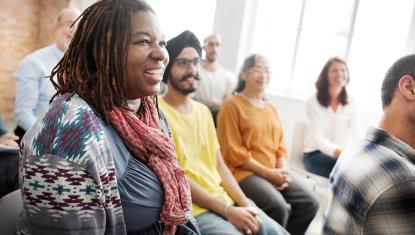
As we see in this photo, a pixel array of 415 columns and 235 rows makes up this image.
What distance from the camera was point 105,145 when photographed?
762 mm

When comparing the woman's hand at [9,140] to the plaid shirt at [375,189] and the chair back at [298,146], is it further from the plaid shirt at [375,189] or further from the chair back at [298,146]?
the chair back at [298,146]

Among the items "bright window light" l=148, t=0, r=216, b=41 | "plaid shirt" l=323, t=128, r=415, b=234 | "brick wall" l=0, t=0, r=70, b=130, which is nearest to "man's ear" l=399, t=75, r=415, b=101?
"plaid shirt" l=323, t=128, r=415, b=234

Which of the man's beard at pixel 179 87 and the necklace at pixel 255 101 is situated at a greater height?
the man's beard at pixel 179 87

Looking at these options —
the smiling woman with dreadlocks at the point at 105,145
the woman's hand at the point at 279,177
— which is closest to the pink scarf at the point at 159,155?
the smiling woman with dreadlocks at the point at 105,145

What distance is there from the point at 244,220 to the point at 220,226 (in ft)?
0.38

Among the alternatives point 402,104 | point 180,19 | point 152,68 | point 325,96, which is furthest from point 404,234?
point 180,19

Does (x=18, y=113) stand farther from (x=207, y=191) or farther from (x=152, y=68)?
(x=152, y=68)

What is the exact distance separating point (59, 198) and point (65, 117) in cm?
18

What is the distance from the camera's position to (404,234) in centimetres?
88

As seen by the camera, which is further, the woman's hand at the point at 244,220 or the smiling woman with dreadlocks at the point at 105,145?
the woman's hand at the point at 244,220

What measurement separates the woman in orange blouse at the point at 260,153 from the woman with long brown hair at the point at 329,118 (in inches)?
21.1

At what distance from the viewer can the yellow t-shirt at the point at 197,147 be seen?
1.51 meters

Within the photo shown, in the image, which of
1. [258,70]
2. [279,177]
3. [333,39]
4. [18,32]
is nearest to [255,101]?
[258,70]

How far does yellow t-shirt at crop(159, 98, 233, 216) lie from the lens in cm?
151
